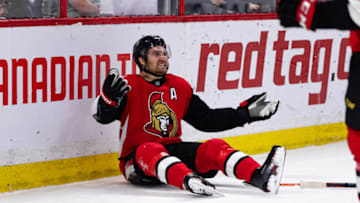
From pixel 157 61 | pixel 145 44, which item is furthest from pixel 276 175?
pixel 145 44

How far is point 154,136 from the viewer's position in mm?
4266

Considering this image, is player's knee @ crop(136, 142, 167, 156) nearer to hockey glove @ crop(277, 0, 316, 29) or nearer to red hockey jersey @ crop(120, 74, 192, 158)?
red hockey jersey @ crop(120, 74, 192, 158)

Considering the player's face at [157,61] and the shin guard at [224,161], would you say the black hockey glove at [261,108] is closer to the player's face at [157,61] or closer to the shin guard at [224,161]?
the shin guard at [224,161]

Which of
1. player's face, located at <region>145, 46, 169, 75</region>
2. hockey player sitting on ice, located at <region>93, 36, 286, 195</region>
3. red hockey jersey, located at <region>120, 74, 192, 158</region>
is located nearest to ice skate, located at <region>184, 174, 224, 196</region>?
hockey player sitting on ice, located at <region>93, 36, 286, 195</region>

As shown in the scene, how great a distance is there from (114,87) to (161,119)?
37cm

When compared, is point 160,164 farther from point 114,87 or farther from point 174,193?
point 114,87

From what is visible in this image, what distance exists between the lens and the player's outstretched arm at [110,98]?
13.2 ft

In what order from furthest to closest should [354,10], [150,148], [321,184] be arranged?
[150,148] < [321,184] < [354,10]

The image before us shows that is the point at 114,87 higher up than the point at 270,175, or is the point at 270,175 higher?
the point at 114,87

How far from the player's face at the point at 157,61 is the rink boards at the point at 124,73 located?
32 centimetres

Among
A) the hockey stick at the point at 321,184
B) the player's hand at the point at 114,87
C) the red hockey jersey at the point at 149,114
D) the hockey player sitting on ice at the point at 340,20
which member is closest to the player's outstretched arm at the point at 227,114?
the red hockey jersey at the point at 149,114

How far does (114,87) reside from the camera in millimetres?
4031

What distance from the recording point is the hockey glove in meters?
3.00

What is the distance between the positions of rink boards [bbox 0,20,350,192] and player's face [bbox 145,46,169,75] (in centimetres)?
32
